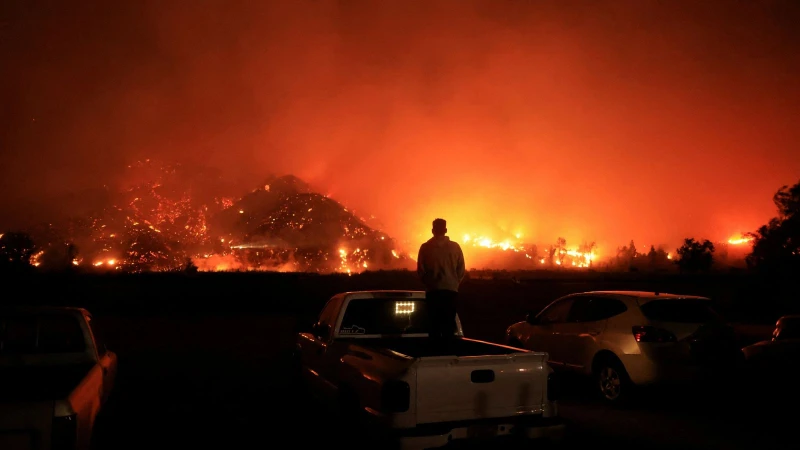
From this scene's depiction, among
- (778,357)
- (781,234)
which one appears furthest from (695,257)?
(778,357)

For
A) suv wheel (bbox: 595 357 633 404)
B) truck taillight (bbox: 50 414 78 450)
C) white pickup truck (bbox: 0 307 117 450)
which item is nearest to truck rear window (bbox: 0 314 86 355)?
white pickup truck (bbox: 0 307 117 450)

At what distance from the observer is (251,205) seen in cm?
12225

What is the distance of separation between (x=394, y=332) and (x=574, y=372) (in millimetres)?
3638

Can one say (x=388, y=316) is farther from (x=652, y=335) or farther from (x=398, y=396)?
(x=652, y=335)

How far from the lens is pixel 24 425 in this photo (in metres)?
3.98

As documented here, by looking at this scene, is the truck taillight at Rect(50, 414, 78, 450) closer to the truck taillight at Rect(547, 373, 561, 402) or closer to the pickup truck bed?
the pickup truck bed

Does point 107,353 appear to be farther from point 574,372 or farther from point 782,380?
point 782,380

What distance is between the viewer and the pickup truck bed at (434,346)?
249 inches

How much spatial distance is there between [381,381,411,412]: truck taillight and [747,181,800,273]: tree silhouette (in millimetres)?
38736

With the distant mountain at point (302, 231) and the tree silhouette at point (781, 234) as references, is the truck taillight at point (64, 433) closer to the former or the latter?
the tree silhouette at point (781, 234)

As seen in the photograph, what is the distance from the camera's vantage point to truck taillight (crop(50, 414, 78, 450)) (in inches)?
159

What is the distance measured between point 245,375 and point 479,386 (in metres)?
6.76

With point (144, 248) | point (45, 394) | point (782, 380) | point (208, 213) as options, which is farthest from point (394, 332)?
point (208, 213)

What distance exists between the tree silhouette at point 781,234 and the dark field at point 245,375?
1361cm
